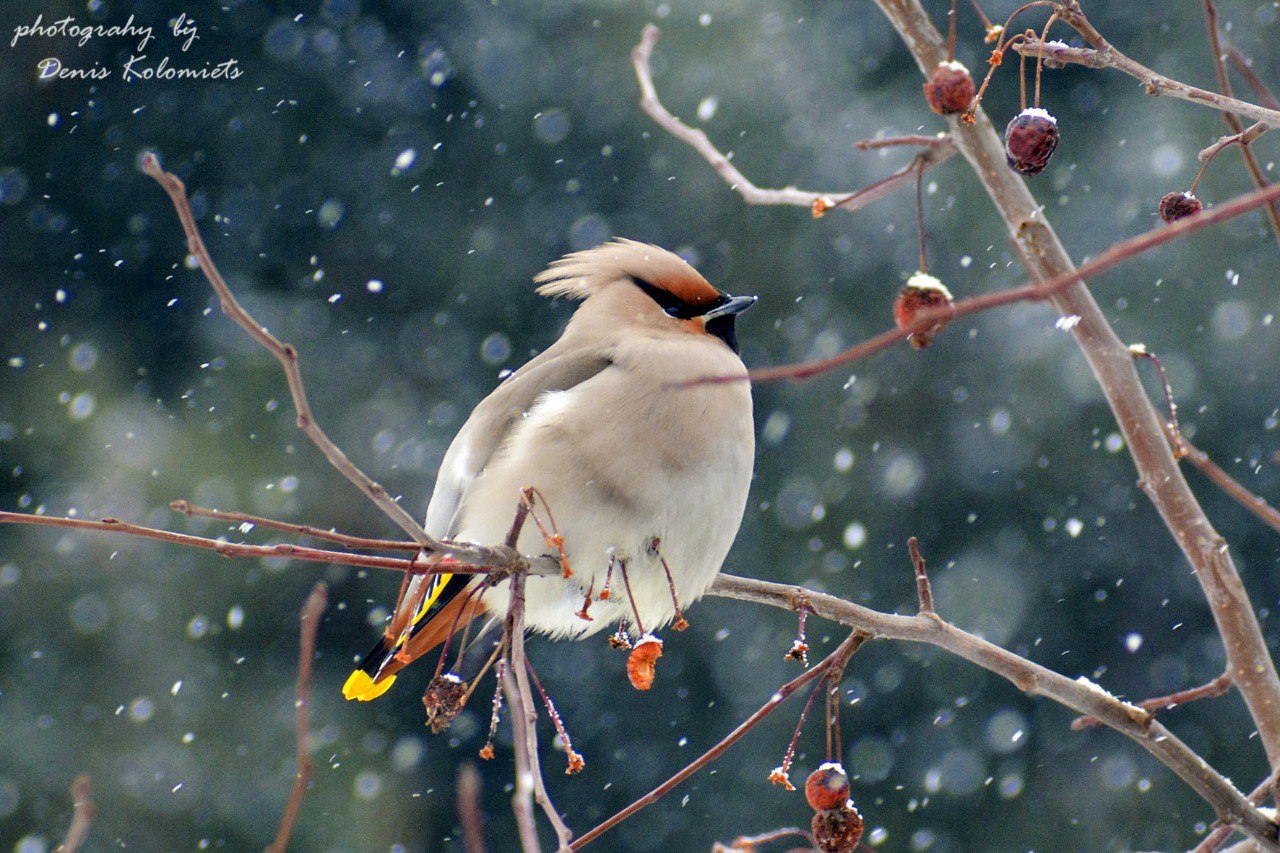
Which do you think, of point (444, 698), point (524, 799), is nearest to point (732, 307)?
point (444, 698)

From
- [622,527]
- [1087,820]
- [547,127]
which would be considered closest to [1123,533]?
[1087,820]

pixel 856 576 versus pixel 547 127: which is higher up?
pixel 547 127

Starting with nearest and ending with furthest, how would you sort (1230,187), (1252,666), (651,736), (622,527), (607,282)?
1. (1252,666)
2. (622,527)
3. (607,282)
4. (1230,187)
5. (651,736)

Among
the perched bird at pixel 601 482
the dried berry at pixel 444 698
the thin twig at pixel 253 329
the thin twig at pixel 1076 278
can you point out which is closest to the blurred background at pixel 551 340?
the perched bird at pixel 601 482

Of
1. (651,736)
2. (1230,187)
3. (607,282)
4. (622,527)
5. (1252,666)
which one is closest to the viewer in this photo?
(1252,666)

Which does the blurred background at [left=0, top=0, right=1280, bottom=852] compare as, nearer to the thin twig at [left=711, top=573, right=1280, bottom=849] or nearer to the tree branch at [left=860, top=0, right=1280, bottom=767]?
the thin twig at [left=711, top=573, right=1280, bottom=849]

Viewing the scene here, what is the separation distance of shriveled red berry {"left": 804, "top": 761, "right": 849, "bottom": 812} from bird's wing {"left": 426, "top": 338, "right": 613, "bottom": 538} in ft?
3.95

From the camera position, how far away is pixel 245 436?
5969 millimetres

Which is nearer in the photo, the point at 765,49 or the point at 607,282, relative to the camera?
the point at 607,282

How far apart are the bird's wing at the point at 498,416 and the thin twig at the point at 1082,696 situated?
2.96 ft

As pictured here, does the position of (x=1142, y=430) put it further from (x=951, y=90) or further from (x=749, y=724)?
(x=749, y=724)

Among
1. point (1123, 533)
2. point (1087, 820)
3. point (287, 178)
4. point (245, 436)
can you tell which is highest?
point (287, 178)

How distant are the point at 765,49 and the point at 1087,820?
152 inches

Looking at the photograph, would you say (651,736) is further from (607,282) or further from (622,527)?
(622,527)
